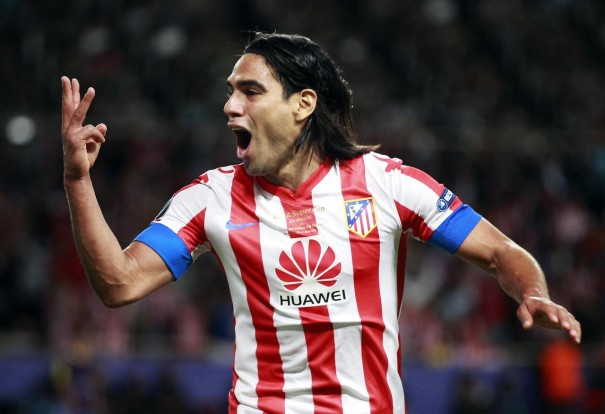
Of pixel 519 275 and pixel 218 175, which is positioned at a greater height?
pixel 218 175

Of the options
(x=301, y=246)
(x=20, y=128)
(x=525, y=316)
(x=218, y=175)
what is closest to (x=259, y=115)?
(x=218, y=175)

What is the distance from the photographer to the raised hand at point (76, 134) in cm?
334

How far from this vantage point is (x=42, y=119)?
943 centimetres

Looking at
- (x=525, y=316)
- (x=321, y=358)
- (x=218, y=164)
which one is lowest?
(x=218, y=164)

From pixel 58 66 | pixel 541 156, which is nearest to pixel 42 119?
pixel 58 66

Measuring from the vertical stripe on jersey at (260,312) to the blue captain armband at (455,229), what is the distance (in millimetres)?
632

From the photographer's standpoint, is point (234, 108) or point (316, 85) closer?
point (234, 108)

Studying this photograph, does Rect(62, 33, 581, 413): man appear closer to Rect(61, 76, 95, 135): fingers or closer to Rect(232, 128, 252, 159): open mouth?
Rect(232, 128, 252, 159): open mouth

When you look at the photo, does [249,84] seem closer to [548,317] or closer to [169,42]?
[548,317]

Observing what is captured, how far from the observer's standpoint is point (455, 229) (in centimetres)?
372

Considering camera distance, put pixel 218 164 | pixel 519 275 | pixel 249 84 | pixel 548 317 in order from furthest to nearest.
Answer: pixel 218 164 → pixel 249 84 → pixel 519 275 → pixel 548 317

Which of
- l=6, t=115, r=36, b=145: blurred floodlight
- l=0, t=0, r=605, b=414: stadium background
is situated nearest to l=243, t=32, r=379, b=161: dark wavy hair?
l=0, t=0, r=605, b=414: stadium background

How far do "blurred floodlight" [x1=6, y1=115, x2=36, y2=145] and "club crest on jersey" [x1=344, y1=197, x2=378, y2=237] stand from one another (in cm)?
620

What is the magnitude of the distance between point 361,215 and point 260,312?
1.63 ft
